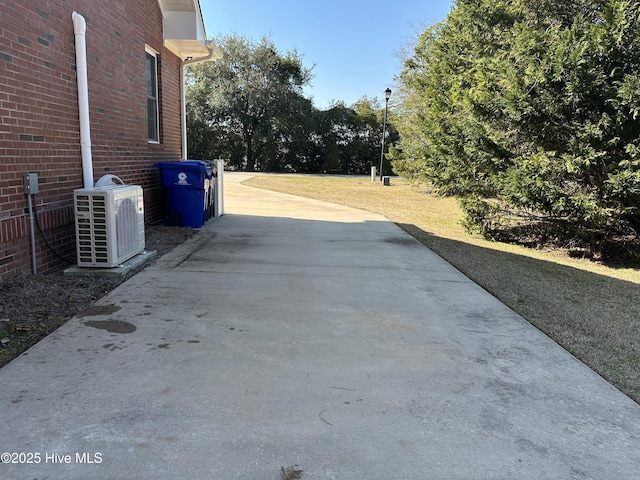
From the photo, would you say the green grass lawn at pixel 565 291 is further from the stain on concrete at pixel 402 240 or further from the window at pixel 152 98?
the window at pixel 152 98

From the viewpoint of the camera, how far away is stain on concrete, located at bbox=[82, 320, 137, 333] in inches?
150

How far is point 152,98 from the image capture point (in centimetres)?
908

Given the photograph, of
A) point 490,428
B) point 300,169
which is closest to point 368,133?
point 300,169

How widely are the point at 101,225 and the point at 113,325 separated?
5.67 ft

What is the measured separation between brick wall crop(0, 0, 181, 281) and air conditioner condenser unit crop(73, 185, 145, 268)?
319 millimetres

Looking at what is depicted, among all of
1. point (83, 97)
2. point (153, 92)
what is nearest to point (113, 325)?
point (83, 97)

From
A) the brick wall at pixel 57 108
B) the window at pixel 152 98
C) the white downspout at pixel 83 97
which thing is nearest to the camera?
the brick wall at pixel 57 108

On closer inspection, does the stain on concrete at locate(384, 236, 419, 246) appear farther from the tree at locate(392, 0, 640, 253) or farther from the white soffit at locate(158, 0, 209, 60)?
the white soffit at locate(158, 0, 209, 60)

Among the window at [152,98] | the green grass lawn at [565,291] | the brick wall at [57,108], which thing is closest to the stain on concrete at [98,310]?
the brick wall at [57,108]

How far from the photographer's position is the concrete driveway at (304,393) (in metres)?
2.31

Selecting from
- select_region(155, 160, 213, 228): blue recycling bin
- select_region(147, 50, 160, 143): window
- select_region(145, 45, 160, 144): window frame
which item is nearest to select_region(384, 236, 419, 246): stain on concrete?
select_region(155, 160, 213, 228): blue recycling bin

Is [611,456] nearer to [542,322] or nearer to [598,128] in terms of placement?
[542,322]

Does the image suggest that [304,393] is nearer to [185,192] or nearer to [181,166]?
[181,166]

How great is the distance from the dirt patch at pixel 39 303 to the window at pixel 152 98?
14.7 ft
